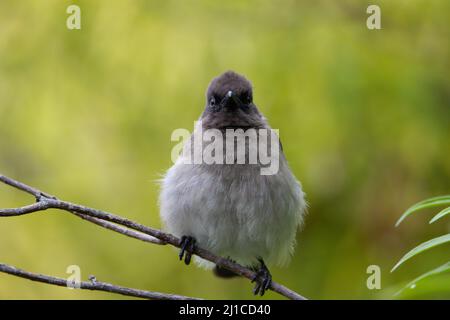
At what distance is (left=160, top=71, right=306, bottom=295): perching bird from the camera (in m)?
3.96

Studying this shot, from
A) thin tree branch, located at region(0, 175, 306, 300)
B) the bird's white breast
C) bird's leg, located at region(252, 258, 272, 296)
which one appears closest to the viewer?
thin tree branch, located at region(0, 175, 306, 300)

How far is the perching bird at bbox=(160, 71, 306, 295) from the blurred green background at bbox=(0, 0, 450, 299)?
14 cm

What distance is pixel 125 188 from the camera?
4.37m

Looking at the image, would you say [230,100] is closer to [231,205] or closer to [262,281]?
[231,205]

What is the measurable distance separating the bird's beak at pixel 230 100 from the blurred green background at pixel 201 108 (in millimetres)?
160

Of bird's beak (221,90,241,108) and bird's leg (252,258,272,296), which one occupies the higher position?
bird's beak (221,90,241,108)

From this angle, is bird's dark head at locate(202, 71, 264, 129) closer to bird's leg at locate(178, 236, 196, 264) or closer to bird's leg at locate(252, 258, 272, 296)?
bird's leg at locate(178, 236, 196, 264)

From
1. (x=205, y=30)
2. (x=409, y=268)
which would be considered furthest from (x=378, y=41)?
(x=409, y=268)

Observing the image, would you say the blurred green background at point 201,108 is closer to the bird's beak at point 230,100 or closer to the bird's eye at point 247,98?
the bird's eye at point 247,98

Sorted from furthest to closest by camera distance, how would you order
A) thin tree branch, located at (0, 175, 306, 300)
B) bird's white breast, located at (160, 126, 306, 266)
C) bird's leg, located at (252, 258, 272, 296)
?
bird's leg, located at (252, 258, 272, 296) → bird's white breast, located at (160, 126, 306, 266) → thin tree branch, located at (0, 175, 306, 300)

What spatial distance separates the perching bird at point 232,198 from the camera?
3.96 m

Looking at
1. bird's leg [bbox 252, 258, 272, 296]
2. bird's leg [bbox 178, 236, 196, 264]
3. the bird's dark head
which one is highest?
the bird's dark head

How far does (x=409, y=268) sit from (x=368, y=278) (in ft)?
0.90

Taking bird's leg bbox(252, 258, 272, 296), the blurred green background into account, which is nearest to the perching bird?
bird's leg bbox(252, 258, 272, 296)
